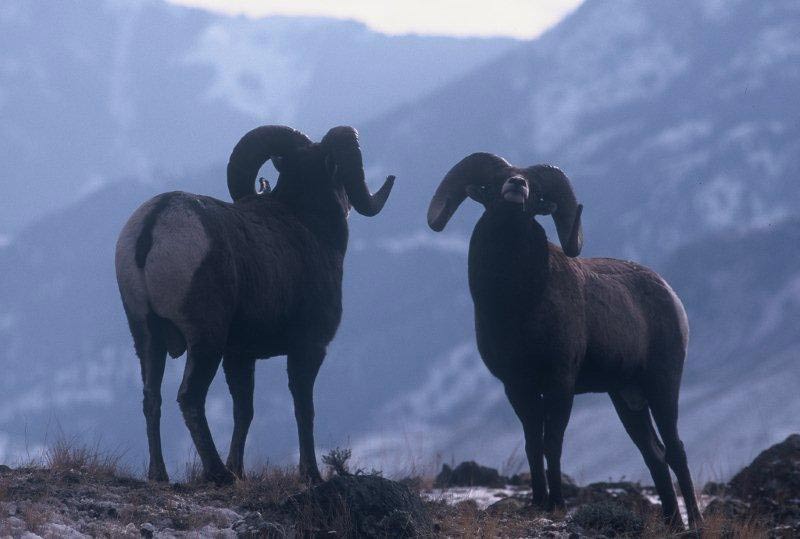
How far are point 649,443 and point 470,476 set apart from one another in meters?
5.24

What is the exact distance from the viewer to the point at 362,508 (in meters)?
8.88

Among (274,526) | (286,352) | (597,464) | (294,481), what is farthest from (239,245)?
(597,464)

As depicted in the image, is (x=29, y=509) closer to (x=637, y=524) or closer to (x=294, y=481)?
(x=294, y=481)

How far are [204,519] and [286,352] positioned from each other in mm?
2906

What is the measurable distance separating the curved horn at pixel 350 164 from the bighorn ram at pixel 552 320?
3.30ft

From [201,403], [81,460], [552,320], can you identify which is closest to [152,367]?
[201,403]

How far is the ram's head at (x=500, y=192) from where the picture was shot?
1116cm

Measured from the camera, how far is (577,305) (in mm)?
11117

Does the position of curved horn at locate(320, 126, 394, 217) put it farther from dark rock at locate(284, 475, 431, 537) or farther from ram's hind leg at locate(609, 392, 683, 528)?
dark rock at locate(284, 475, 431, 537)

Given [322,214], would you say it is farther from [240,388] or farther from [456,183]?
[240,388]

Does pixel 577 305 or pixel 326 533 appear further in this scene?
pixel 577 305

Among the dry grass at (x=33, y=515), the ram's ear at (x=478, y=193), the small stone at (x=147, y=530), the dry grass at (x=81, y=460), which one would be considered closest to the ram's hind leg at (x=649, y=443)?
the ram's ear at (x=478, y=193)

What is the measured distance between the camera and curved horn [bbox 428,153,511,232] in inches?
448

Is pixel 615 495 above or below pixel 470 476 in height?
below
